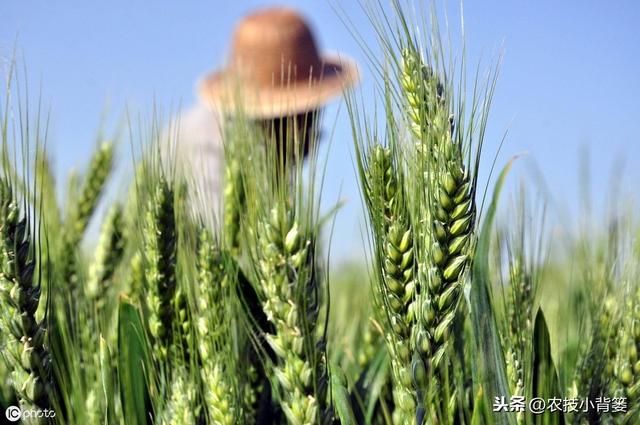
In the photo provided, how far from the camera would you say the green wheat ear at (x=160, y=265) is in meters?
1.10

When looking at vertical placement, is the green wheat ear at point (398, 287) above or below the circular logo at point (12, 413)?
above

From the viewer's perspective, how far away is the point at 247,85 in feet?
4.09

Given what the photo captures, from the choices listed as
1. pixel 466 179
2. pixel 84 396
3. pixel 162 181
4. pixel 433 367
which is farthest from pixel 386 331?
pixel 84 396

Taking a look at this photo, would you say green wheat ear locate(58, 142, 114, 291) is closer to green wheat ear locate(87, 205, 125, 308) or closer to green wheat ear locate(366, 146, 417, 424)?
green wheat ear locate(87, 205, 125, 308)

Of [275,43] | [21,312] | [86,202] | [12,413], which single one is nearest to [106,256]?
[86,202]

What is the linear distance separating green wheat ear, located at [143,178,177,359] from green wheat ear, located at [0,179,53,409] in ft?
0.51

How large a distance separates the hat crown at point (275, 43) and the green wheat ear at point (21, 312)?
2475 mm

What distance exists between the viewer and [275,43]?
3637mm

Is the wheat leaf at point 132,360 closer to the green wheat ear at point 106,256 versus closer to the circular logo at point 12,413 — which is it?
the circular logo at point 12,413

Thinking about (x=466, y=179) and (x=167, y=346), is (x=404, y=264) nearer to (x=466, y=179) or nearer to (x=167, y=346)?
(x=466, y=179)

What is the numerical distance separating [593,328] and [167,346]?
0.61m

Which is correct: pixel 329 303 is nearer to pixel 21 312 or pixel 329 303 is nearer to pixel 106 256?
pixel 21 312

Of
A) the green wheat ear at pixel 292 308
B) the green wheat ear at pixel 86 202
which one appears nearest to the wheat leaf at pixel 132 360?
the green wheat ear at pixel 292 308

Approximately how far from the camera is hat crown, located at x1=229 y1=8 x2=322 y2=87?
3.54m
